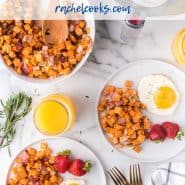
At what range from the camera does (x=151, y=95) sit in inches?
60.6

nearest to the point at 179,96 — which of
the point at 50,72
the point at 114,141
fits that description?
the point at 114,141

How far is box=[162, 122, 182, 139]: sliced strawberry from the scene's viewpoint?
→ 1.54m

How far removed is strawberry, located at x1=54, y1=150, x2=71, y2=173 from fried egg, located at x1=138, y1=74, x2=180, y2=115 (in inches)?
8.3

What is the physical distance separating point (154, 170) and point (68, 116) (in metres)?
0.25

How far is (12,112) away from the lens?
1.55 meters

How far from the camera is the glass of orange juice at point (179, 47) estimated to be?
1.51 meters

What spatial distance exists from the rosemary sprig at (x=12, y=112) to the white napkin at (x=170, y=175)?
33 cm

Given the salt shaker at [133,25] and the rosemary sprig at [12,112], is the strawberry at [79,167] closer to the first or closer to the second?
the rosemary sprig at [12,112]

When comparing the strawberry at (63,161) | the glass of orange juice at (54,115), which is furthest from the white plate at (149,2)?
the strawberry at (63,161)

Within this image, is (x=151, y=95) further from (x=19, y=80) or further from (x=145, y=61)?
(x=19, y=80)

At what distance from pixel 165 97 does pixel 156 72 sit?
6 cm

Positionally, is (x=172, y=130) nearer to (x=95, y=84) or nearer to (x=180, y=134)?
(x=180, y=134)

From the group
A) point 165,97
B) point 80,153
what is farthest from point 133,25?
point 80,153

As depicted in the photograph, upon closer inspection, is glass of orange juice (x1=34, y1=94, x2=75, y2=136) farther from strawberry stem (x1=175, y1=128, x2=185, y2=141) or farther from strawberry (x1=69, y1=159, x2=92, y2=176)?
strawberry stem (x1=175, y1=128, x2=185, y2=141)
